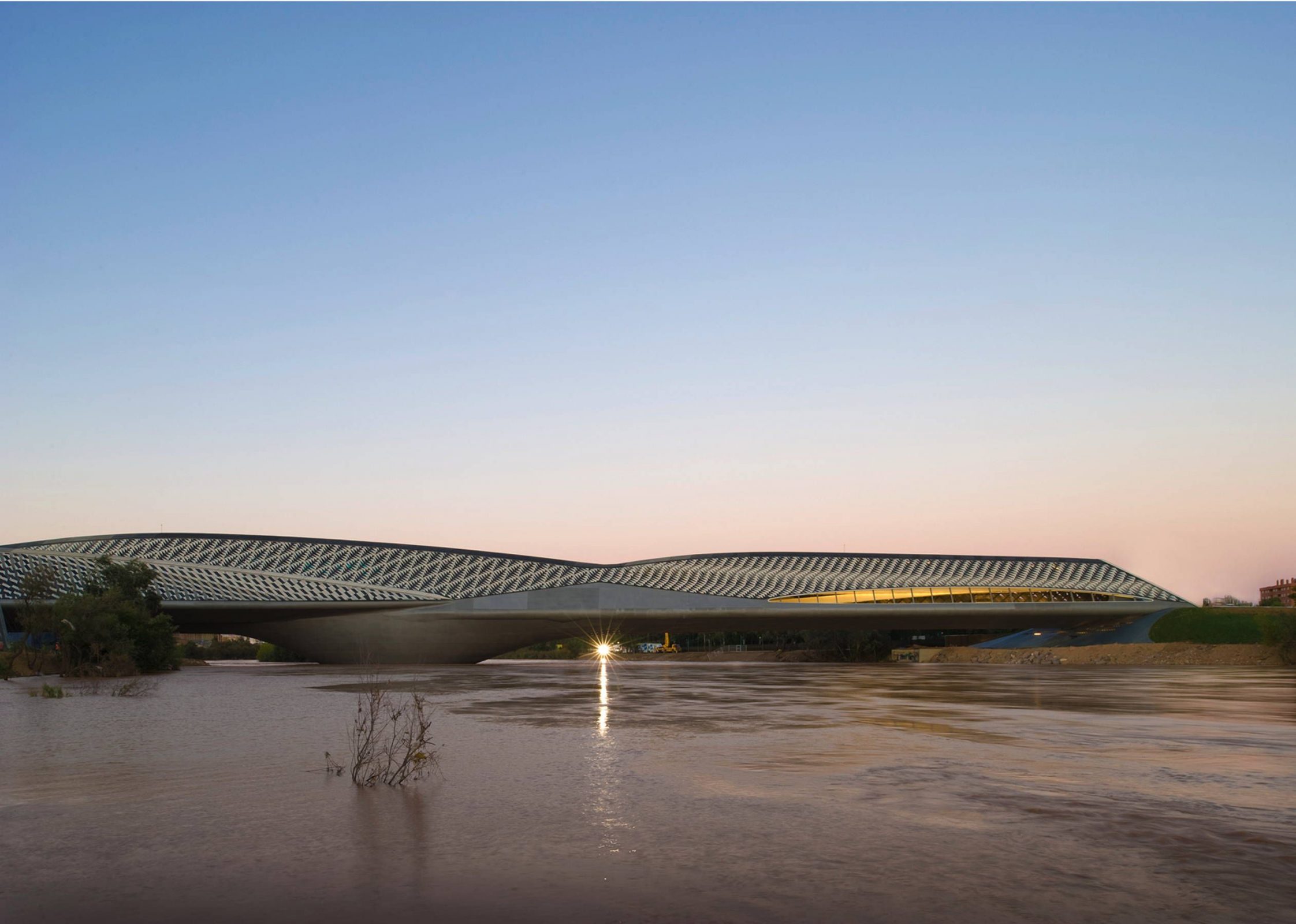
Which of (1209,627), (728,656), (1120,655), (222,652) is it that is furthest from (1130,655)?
(222,652)

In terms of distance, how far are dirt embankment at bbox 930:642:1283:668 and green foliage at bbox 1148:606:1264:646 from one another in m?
2.40

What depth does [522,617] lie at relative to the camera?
75062 millimetres

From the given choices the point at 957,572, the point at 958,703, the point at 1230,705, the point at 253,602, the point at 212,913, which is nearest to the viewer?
the point at 212,913

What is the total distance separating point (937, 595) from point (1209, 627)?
776 inches

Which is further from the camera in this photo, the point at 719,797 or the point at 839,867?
the point at 719,797

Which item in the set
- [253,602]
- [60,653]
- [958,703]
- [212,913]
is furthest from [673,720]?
[253,602]

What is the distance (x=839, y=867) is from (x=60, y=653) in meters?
51.2

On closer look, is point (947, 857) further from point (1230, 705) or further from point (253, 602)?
point (253, 602)

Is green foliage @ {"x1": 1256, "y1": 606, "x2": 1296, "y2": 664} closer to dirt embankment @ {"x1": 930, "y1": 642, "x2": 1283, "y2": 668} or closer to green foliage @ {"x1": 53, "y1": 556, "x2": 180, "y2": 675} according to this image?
dirt embankment @ {"x1": 930, "y1": 642, "x2": 1283, "y2": 668}

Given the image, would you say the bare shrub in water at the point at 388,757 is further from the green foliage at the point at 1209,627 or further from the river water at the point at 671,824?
the green foliage at the point at 1209,627

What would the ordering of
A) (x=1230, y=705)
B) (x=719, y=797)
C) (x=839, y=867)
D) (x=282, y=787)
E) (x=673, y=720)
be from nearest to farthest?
(x=839, y=867) → (x=719, y=797) → (x=282, y=787) → (x=673, y=720) → (x=1230, y=705)

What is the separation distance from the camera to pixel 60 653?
156ft

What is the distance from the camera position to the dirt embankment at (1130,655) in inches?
2377

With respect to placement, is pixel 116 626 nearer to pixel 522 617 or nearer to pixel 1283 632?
pixel 522 617
